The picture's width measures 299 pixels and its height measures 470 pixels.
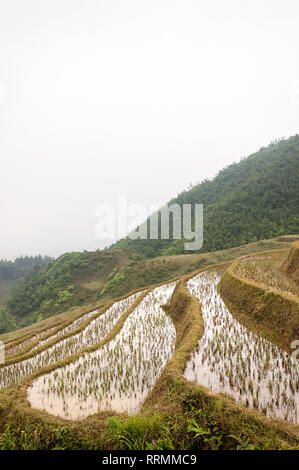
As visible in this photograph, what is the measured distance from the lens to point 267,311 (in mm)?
7484

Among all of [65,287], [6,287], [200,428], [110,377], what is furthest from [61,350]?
[6,287]

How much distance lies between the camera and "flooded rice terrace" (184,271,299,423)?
422 centimetres

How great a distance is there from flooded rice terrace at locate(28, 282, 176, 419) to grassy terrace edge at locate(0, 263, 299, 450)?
78 centimetres

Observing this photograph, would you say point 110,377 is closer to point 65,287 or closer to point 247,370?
point 247,370

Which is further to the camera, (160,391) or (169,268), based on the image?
(169,268)

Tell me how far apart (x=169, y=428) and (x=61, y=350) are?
24.1 feet

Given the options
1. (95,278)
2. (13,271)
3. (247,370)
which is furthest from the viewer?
(13,271)

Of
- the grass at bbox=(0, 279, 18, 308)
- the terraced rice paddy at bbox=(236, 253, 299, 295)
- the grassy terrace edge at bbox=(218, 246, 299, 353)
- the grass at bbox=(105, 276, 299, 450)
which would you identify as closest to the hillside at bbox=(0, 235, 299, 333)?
the terraced rice paddy at bbox=(236, 253, 299, 295)

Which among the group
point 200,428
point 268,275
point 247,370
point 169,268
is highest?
point 268,275

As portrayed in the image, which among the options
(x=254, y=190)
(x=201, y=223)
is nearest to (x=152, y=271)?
(x=201, y=223)

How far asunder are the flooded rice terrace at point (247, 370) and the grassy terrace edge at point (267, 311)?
0.35 metres

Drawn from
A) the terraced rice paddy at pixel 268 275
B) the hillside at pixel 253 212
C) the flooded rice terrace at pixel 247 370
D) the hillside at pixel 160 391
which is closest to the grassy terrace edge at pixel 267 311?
the hillside at pixel 160 391

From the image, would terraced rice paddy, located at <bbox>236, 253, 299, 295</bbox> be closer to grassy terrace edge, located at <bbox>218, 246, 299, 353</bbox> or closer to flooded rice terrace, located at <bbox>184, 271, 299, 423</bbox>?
grassy terrace edge, located at <bbox>218, 246, 299, 353</bbox>

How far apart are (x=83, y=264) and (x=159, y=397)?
3777 cm
